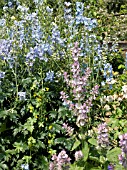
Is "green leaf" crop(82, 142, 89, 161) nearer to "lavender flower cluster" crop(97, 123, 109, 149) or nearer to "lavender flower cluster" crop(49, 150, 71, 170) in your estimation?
"lavender flower cluster" crop(97, 123, 109, 149)

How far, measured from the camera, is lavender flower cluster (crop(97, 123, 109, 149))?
2324 mm

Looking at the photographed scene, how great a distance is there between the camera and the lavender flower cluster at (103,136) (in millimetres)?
2324

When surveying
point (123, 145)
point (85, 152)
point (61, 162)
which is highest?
point (123, 145)

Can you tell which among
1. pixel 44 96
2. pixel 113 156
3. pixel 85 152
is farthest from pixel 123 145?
pixel 44 96

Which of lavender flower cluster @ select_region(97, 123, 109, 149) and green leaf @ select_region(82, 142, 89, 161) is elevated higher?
lavender flower cluster @ select_region(97, 123, 109, 149)

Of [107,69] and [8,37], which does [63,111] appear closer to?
[107,69]

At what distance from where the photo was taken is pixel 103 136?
2352 millimetres

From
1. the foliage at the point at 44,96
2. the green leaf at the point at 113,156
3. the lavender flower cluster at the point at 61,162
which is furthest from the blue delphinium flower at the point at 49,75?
the lavender flower cluster at the point at 61,162

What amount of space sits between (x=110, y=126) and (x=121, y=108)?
0.20 m

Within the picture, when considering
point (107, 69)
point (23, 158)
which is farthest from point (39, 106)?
point (107, 69)

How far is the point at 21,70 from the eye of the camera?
11.7 feet

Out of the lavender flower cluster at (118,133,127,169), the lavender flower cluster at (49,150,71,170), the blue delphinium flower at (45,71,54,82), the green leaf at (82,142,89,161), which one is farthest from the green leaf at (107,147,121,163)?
the blue delphinium flower at (45,71,54,82)

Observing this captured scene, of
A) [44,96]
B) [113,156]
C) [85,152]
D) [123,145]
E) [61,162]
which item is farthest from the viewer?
[44,96]

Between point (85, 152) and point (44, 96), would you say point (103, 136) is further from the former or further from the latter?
point (44, 96)
